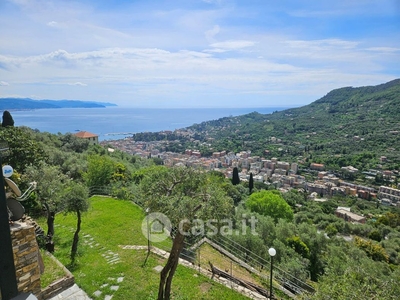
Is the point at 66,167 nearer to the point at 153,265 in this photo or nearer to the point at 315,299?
the point at 153,265

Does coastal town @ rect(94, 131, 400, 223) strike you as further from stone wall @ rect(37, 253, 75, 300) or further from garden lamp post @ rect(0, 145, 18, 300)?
garden lamp post @ rect(0, 145, 18, 300)

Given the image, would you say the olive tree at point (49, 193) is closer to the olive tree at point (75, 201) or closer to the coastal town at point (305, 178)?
the olive tree at point (75, 201)

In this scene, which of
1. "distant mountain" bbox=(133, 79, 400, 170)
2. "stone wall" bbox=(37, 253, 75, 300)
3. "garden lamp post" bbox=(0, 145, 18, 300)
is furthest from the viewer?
"distant mountain" bbox=(133, 79, 400, 170)

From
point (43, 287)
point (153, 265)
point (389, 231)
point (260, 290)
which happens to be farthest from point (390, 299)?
point (389, 231)

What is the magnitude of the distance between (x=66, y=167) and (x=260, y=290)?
17544mm

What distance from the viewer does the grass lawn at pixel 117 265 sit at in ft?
21.0

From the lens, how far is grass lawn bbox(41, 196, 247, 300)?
639 cm

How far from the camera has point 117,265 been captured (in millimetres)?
7492

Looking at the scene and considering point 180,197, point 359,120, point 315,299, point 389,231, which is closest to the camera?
point 315,299

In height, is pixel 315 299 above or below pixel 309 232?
above

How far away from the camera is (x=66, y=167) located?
1912 cm

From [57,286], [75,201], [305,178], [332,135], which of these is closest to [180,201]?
[57,286]

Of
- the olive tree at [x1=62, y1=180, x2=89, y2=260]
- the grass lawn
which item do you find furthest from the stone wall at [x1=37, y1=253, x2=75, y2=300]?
the olive tree at [x1=62, y1=180, x2=89, y2=260]

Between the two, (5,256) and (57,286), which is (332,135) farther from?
(5,256)
